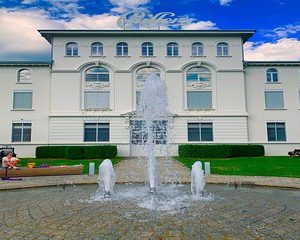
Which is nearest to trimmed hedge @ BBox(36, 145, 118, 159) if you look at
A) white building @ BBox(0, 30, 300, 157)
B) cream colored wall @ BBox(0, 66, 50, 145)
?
white building @ BBox(0, 30, 300, 157)

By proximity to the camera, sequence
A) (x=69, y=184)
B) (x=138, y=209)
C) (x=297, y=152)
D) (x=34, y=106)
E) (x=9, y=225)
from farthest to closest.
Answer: (x=34, y=106), (x=297, y=152), (x=69, y=184), (x=138, y=209), (x=9, y=225)

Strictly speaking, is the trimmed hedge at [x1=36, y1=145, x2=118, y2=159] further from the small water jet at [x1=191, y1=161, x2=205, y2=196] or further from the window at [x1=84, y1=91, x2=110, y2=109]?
the small water jet at [x1=191, y1=161, x2=205, y2=196]

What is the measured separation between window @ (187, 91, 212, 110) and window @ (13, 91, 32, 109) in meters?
16.2

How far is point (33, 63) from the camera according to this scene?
3092 cm

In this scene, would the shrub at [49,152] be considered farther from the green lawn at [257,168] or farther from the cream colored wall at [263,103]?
the cream colored wall at [263,103]

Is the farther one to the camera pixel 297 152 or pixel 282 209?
pixel 297 152

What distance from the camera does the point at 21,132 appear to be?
100 ft

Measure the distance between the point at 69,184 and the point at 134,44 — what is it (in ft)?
73.0

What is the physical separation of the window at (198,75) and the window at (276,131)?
315 inches

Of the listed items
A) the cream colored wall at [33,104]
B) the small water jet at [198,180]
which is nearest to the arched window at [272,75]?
the cream colored wall at [33,104]

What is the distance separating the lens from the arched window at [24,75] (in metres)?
31.2

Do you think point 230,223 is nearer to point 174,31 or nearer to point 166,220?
point 166,220

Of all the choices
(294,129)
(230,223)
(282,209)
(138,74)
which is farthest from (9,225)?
(294,129)

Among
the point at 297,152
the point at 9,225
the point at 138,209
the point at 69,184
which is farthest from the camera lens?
the point at 297,152
